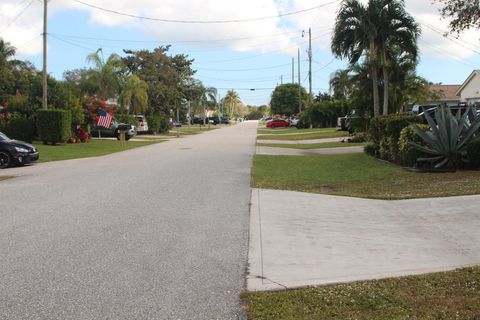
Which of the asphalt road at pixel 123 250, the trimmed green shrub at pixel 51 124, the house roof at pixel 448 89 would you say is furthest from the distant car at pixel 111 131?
the house roof at pixel 448 89

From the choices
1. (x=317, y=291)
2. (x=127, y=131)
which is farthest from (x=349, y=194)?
(x=127, y=131)

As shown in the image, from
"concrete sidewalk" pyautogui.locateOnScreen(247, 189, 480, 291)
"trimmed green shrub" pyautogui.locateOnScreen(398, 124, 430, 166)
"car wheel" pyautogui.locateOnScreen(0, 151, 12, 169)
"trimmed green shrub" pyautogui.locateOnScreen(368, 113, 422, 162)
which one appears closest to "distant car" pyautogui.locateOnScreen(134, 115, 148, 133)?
"car wheel" pyautogui.locateOnScreen(0, 151, 12, 169)

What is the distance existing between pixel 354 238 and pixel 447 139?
8087mm

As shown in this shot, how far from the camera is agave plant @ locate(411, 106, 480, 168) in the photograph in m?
14.0

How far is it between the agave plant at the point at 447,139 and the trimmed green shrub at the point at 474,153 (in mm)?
128

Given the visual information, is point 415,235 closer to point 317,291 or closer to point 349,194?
point 317,291

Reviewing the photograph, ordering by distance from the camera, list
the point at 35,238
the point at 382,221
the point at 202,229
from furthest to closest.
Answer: the point at 382,221 < the point at 202,229 < the point at 35,238

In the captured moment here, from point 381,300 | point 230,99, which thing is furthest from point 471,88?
point 230,99

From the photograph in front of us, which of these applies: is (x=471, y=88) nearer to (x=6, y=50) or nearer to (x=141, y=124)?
(x=141, y=124)

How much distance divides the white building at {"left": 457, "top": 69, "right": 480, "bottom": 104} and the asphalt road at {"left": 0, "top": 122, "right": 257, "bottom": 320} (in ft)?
140

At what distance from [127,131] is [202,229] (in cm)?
3171

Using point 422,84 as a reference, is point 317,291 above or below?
below

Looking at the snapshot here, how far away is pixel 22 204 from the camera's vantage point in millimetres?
9867

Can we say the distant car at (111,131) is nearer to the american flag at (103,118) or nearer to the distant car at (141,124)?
the american flag at (103,118)
